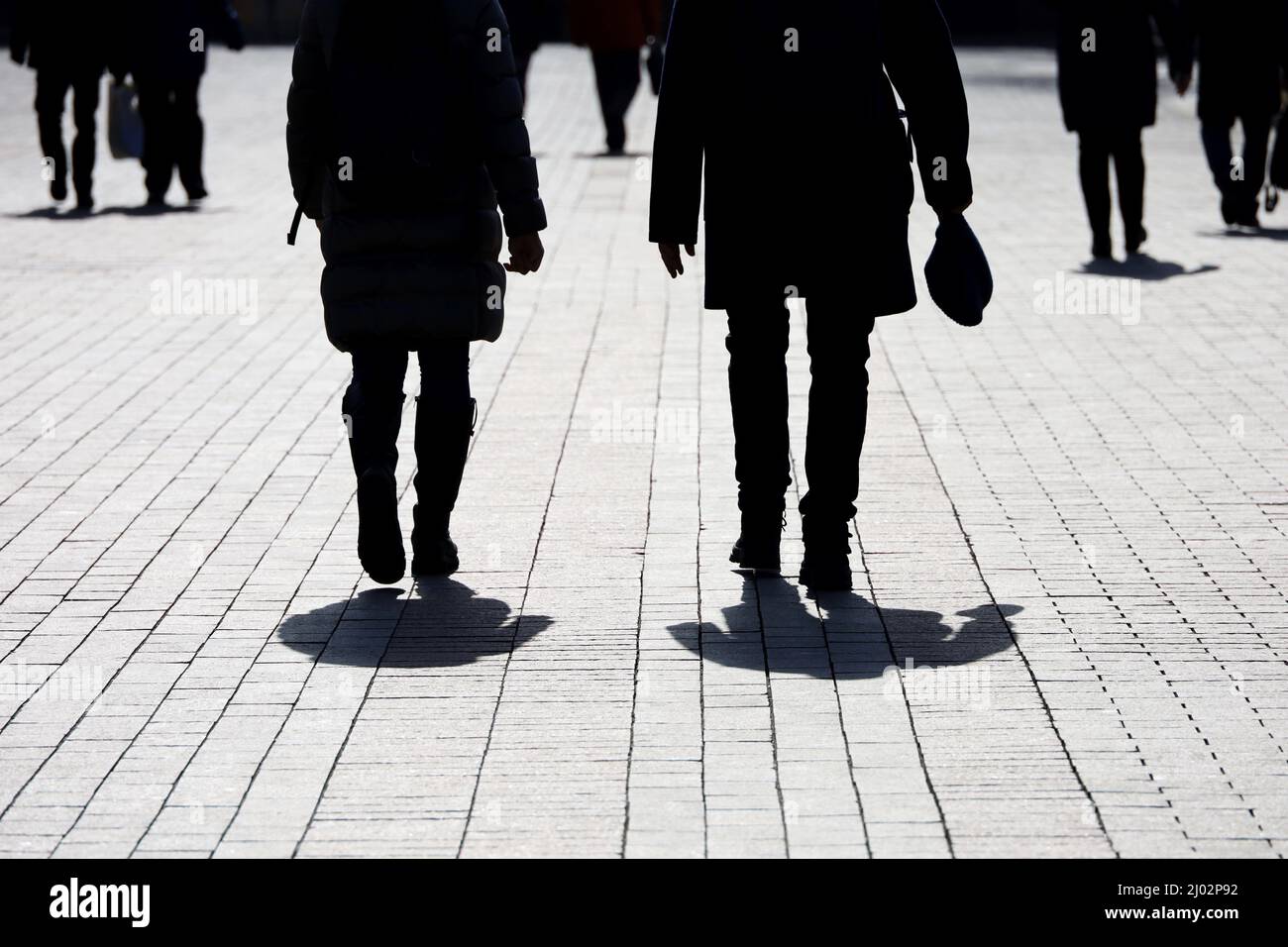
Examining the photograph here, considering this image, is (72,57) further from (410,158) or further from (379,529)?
(379,529)

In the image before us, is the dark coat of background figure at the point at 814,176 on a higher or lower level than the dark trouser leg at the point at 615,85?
higher

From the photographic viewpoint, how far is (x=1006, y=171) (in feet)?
56.4

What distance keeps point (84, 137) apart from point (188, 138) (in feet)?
2.32

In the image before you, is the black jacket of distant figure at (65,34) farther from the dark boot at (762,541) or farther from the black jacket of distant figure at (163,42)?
the dark boot at (762,541)

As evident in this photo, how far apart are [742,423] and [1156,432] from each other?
2406 mm

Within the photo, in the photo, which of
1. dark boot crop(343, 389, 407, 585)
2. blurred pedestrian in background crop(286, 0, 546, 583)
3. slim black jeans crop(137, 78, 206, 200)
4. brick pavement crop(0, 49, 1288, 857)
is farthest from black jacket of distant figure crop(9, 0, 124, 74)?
dark boot crop(343, 389, 407, 585)

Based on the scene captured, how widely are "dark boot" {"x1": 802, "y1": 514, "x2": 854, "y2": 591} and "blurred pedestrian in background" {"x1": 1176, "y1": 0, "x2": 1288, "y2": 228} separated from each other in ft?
27.8

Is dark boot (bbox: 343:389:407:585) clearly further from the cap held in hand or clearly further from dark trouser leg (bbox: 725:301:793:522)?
the cap held in hand

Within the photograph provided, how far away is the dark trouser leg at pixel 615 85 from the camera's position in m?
18.9

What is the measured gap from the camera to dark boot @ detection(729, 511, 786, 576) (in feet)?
19.6

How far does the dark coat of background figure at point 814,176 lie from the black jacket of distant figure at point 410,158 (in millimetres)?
446

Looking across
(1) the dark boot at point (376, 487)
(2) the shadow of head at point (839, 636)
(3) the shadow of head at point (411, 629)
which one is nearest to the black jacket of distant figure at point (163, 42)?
(1) the dark boot at point (376, 487)
